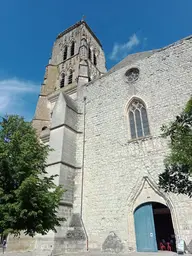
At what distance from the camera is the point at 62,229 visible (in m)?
8.83

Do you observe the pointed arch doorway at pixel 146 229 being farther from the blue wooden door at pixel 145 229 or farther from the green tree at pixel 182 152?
the green tree at pixel 182 152

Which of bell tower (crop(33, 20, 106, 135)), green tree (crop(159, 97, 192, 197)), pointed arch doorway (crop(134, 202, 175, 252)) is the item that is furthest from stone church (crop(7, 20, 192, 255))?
bell tower (crop(33, 20, 106, 135))

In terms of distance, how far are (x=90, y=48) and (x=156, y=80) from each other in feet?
52.9

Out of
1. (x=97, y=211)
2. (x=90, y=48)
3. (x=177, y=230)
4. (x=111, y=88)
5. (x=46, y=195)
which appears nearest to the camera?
(x=46, y=195)

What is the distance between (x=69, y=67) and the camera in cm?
2158

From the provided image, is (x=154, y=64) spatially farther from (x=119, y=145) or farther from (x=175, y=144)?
(x=175, y=144)

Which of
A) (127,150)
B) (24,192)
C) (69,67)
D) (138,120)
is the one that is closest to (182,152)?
(24,192)

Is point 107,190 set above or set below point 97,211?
above

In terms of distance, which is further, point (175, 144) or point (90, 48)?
point (90, 48)

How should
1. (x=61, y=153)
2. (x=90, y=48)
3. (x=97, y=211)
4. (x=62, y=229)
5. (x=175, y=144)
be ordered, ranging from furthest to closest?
(x=90, y=48) → (x=61, y=153) → (x=97, y=211) → (x=62, y=229) → (x=175, y=144)

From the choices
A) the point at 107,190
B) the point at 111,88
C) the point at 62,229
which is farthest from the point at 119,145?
the point at 62,229

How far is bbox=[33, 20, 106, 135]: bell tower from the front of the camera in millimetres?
16797

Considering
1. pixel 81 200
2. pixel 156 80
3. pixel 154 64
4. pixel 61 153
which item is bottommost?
pixel 81 200

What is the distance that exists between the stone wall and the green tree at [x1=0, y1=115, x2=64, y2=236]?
11.3 ft
